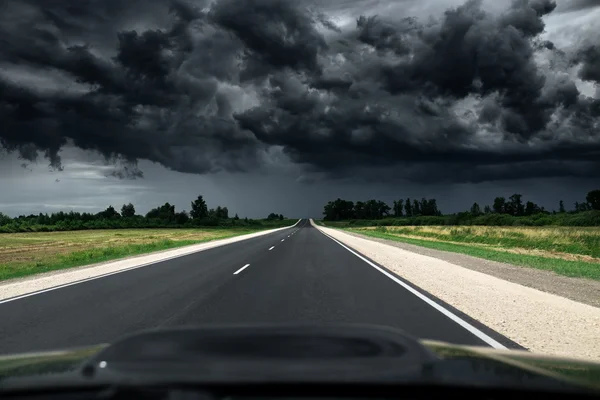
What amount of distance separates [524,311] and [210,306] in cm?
559

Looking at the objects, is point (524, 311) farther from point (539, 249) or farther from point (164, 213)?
Answer: point (164, 213)

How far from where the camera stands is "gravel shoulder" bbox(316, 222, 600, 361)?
616 cm

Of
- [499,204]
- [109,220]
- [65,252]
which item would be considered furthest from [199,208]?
[65,252]

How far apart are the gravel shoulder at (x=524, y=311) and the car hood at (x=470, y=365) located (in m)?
2.75

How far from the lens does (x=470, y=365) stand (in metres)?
2.56

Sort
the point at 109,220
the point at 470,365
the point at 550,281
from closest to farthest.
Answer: the point at 470,365
the point at 550,281
the point at 109,220

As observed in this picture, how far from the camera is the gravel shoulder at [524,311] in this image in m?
6.16

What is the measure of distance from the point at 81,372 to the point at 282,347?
0.96 meters

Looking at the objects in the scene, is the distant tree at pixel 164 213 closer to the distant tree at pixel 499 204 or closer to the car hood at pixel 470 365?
the distant tree at pixel 499 204

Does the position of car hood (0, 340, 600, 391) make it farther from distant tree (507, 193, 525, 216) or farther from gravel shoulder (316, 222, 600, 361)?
distant tree (507, 193, 525, 216)

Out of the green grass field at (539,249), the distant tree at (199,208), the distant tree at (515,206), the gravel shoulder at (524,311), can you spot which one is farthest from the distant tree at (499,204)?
the gravel shoulder at (524,311)

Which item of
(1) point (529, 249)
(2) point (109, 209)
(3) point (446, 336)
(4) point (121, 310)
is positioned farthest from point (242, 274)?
(2) point (109, 209)

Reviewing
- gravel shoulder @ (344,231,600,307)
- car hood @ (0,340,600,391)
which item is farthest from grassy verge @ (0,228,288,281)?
gravel shoulder @ (344,231,600,307)

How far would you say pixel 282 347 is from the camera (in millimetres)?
2455
